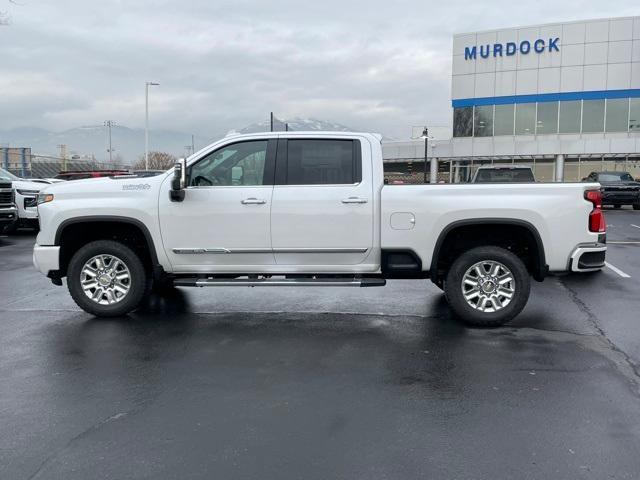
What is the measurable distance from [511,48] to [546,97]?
3.96 metres

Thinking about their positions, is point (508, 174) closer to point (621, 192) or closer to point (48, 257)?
point (621, 192)

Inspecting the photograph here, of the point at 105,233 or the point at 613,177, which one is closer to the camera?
the point at 105,233

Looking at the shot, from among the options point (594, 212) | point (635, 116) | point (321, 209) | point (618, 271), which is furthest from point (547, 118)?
point (321, 209)

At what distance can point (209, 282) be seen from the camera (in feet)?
21.1

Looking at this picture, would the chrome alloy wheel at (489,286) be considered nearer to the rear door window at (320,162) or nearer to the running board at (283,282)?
the running board at (283,282)

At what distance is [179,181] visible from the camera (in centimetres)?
629

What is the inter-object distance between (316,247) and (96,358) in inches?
95.3

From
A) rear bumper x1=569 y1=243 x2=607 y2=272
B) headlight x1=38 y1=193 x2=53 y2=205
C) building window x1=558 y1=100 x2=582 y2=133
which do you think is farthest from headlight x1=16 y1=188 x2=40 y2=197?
building window x1=558 y1=100 x2=582 y2=133

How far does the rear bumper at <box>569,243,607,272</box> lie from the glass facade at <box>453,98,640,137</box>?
117 ft

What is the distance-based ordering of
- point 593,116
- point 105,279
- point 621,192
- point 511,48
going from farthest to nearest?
point 511,48, point 593,116, point 621,192, point 105,279

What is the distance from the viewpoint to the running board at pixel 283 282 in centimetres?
625

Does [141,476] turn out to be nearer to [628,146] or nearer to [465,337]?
[465,337]

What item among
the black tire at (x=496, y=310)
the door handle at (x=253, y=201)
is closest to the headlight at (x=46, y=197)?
the door handle at (x=253, y=201)

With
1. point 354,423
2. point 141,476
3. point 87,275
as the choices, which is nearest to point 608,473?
point 354,423
